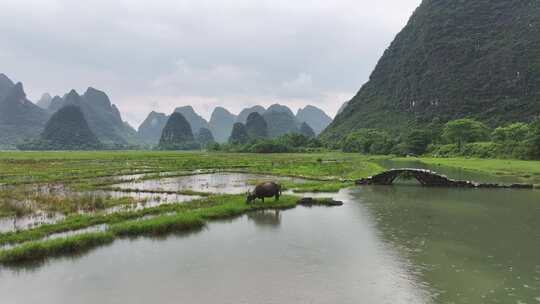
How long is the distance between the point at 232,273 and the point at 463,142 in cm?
6535

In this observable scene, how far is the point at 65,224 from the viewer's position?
13.6 metres

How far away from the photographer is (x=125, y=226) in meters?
13.1

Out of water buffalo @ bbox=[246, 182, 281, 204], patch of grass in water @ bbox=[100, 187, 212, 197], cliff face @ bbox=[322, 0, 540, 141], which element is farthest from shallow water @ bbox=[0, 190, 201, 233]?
cliff face @ bbox=[322, 0, 540, 141]

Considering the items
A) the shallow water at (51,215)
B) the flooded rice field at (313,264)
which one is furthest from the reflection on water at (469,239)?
the shallow water at (51,215)

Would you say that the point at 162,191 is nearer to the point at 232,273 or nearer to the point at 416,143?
the point at 232,273

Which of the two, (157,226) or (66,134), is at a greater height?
(66,134)

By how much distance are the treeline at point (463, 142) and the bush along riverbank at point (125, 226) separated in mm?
40097

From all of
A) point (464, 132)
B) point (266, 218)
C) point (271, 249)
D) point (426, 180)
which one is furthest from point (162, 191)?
point (464, 132)

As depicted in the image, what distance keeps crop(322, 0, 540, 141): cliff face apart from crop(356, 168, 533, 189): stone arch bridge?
71.9m

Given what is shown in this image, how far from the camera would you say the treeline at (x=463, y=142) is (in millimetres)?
46406

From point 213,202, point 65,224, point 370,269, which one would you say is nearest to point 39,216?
point 65,224

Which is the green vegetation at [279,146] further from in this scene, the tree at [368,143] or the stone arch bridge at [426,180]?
the stone arch bridge at [426,180]

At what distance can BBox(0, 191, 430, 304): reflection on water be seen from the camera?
8.05 meters

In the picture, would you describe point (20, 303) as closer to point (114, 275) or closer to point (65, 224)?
point (114, 275)
